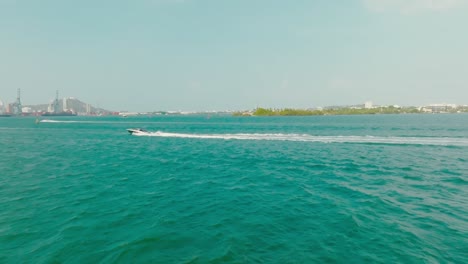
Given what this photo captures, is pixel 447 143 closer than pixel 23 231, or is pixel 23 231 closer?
pixel 23 231

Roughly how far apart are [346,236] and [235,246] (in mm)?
4707

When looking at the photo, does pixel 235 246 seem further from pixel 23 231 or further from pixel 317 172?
pixel 317 172

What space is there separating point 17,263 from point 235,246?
296 inches

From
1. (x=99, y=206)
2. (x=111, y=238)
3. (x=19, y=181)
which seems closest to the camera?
(x=111, y=238)

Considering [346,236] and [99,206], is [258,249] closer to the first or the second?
[346,236]

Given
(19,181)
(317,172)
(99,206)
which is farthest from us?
(317,172)

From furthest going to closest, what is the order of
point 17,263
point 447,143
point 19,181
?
point 447,143
point 19,181
point 17,263

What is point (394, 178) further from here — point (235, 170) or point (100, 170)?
point (100, 170)

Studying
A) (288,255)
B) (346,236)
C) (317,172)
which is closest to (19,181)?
(288,255)

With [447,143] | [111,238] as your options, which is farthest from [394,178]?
[447,143]

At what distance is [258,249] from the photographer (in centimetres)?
932

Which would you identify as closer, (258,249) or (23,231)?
(258,249)

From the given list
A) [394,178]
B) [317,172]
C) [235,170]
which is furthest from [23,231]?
[394,178]

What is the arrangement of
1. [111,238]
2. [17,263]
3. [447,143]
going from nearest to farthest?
1. [17,263]
2. [111,238]
3. [447,143]
